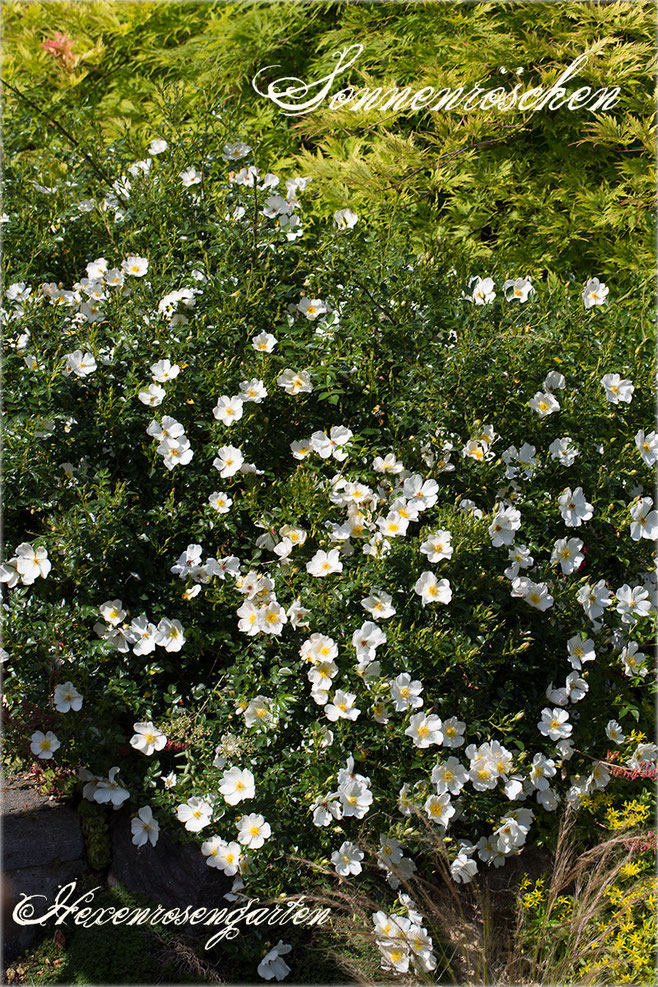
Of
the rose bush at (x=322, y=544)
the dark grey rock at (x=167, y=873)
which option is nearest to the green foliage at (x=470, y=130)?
the rose bush at (x=322, y=544)

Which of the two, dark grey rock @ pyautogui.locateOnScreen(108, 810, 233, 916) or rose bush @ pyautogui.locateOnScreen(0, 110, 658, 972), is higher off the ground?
rose bush @ pyautogui.locateOnScreen(0, 110, 658, 972)

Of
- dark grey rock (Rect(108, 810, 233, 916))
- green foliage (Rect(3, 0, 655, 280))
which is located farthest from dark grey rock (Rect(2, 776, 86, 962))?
green foliage (Rect(3, 0, 655, 280))

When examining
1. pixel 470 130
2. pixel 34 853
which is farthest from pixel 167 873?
pixel 470 130

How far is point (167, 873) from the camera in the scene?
250 centimetres

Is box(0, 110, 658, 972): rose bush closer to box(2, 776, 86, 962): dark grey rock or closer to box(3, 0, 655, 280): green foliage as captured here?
box(2, 776, 86, 962): dark grey rock

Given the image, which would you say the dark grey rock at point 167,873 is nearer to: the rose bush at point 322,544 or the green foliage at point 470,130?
the rose bush at point 322,544

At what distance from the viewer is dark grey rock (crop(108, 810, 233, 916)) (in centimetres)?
245

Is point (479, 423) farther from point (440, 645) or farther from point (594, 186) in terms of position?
point (594, 186)

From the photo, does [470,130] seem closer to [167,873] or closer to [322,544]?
[322,544]

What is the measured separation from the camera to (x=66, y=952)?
2.38 meters

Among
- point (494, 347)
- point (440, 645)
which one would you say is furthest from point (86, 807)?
point (494, 347)

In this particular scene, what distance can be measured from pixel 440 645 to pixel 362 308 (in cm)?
112

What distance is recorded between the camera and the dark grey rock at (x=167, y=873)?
2.45 m

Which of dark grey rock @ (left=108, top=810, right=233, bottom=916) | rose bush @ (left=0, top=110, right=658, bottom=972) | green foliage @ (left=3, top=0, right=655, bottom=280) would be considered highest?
green foliage @ (left=3, top=0, right=655, bottom=280)
